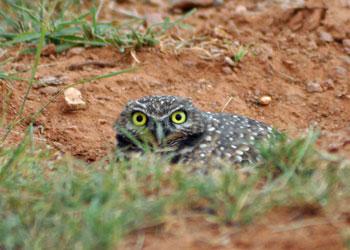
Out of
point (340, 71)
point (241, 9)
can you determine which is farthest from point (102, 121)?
point (241, 9)

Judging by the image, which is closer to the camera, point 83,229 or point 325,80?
point 83,229

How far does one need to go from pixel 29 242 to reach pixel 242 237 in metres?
0.98

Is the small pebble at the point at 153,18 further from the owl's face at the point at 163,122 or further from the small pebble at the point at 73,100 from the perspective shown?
the owl's face at the point at 163,122

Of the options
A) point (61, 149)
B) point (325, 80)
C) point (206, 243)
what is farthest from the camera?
point (325, 80)

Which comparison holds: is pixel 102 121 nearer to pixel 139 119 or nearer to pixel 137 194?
pixel 139 119

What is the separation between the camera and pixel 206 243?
3.62m

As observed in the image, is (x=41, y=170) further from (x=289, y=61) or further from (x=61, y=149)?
(x=289, y=61)

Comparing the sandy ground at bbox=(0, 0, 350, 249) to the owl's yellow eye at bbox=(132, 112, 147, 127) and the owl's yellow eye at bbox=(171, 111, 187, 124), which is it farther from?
the owl's yellow eye at bbox=(171, 111, 187, 124)

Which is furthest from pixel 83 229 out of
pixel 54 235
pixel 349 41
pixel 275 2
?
pixel 275 2

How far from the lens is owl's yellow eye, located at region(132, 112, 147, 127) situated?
590 centimetres

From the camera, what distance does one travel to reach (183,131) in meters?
5.90

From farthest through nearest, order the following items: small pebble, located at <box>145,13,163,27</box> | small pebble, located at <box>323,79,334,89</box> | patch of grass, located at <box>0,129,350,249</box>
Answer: small pebble, located at <box>145,13,163,27</box>
small pebble, located at <box>323,79,334,89</box>
patch of grass, located at <box>0,129,350,249</box>

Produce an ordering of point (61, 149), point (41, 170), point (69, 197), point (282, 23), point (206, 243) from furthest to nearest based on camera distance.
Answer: point (282, 23) < point (61, 149) < point (41, 170) < point (69, 197) < point (206, 243)

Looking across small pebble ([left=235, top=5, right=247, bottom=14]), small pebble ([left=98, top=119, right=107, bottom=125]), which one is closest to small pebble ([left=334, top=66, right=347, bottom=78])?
small pebble ([left=235, top=5, right=247, bottom=14])
